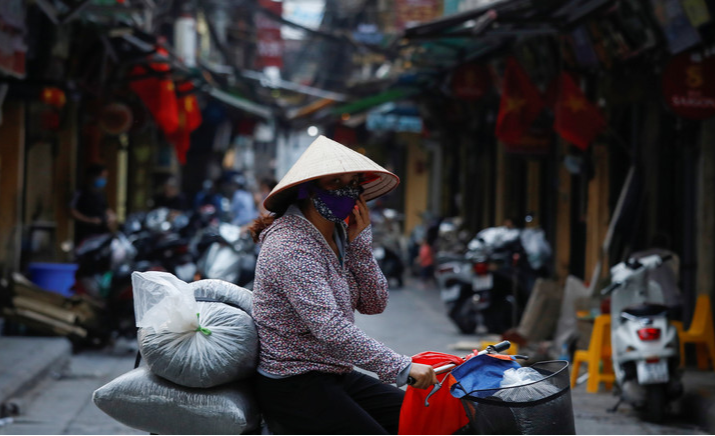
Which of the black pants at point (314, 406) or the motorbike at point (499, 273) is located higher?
the black pants at point (314, 406)

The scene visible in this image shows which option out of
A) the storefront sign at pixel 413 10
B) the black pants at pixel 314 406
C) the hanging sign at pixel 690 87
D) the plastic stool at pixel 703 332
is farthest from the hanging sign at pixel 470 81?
the black pants at pixel 314 406

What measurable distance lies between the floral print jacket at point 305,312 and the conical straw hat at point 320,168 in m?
0.10

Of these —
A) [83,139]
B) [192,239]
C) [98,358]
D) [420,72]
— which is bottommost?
[98,358]

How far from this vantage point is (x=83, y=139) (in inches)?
636

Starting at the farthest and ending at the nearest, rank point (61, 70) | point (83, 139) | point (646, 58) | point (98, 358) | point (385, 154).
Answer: point (385, 154) < point (83, 139) < point (61, 70) < point (646, 58) < point (98, 358)

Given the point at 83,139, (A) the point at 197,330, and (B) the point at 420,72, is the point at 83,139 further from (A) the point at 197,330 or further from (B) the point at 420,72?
(A) the point at 197,330

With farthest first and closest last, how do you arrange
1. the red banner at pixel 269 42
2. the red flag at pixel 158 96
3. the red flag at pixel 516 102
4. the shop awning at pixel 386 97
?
the red banner at pixel 269 42, the shop awning at pixel 386 97, the red flag at pixel 158 96, the red flag at pixel 516 102

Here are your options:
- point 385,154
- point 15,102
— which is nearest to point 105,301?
point 15,102

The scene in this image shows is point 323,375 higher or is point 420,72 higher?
point 420,72

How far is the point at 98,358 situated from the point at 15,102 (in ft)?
12.0

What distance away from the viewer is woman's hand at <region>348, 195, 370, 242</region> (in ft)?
12.5

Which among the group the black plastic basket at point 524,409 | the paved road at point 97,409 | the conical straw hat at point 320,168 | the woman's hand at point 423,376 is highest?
the conical straw hat at point 320,168

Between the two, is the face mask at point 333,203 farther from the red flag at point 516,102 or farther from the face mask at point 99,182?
the face mask at point 99,182

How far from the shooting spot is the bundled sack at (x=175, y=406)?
3566 millimetres
